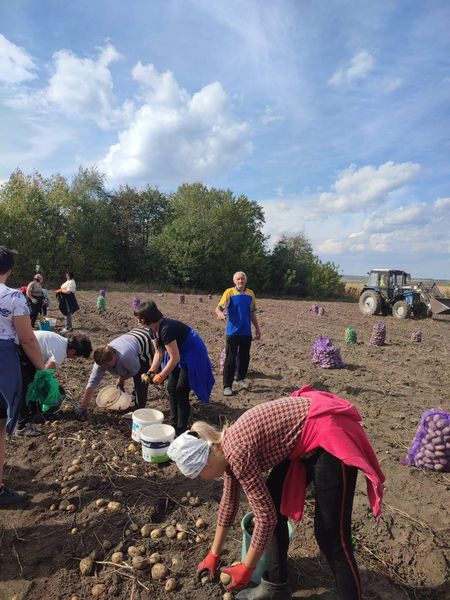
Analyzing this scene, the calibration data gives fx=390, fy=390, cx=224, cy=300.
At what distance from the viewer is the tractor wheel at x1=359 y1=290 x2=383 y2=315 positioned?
49.7ft

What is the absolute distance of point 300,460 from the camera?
2.01 metres

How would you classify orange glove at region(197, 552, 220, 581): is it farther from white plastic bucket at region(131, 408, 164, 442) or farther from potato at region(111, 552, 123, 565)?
white plastic bucket at region(131, 408, 164, 442)

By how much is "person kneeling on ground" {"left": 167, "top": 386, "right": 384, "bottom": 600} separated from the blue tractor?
13603mm

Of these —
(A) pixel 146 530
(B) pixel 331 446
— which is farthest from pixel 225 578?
(B) pixel 331 446

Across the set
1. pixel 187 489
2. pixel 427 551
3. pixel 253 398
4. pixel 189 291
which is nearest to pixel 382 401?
pixel 253 398

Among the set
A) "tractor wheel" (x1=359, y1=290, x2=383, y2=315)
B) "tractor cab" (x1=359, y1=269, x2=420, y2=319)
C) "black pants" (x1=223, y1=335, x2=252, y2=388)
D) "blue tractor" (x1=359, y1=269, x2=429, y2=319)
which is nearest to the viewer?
"black pants" (x1=223, y1=335, x2=252, y2=388)

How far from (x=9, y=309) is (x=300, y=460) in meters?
2.13

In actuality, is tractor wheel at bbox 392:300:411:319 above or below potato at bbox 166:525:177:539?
above

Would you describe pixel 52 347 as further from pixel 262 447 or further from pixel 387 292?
pixel 387 292

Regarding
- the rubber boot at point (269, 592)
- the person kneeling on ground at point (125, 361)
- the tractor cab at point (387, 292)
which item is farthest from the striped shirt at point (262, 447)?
the tractor cab at point (387, 292)

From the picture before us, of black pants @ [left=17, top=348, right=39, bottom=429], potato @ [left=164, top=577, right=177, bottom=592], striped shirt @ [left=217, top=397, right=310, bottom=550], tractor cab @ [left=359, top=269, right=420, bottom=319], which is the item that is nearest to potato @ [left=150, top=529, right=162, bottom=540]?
potato @ [left=164, top=577, right=177, bottom=592]

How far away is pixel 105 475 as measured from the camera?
3.40 metres

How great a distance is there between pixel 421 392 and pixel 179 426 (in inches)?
166

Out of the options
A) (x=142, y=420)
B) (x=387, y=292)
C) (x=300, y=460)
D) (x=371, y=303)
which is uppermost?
(x=387, y=292)
